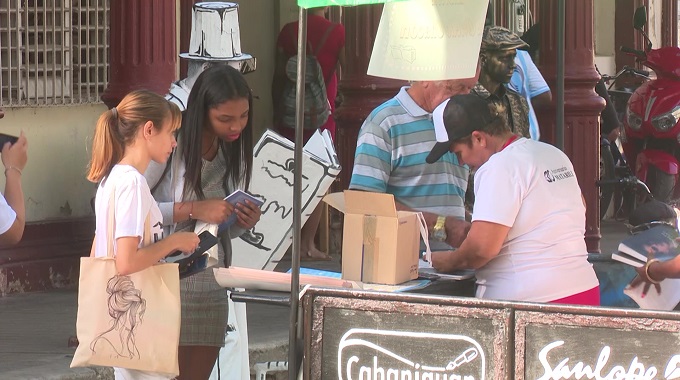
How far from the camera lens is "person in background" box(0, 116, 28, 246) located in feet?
→ 18.8

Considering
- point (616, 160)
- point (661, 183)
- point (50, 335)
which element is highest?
point (616, 160)

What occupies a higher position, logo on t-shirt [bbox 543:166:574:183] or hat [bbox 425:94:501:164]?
hat [bbox 425:94:501:164]

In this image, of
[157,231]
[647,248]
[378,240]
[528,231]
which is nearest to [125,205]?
[157,231]

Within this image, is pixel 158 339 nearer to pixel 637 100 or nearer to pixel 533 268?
pixel 533 268

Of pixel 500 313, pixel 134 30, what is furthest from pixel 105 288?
pixel 134 30

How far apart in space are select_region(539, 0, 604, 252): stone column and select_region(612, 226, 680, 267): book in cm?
502

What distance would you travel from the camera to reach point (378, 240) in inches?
211

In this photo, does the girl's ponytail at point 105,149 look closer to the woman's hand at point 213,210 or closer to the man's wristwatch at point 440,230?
the woman's hand at point 213,210

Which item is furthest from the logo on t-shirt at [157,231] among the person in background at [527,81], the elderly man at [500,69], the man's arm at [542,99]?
the man's arm at [542,99]

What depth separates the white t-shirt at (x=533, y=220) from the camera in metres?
5.11

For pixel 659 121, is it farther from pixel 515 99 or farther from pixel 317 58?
pixel 515 99

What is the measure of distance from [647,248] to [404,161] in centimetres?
124

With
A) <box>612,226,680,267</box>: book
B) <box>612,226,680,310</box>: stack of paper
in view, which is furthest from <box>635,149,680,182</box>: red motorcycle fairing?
<box>612,226,680,267</box>: book

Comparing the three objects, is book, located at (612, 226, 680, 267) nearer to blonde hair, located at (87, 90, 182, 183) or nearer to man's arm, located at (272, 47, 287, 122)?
blonde hair, located at (87, 90, 182, 183)
